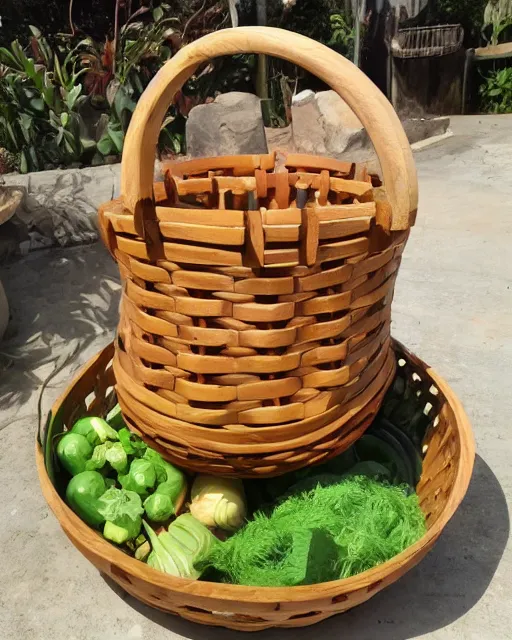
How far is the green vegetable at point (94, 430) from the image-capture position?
128 centimetres

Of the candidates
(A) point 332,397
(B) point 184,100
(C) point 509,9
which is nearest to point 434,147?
(B) point 184,100

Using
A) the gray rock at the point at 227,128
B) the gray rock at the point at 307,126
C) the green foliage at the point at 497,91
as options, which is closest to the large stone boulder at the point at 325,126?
the gray rock at the point at 307,126

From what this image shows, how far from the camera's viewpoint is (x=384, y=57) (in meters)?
7.37

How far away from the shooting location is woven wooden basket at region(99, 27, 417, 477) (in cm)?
95

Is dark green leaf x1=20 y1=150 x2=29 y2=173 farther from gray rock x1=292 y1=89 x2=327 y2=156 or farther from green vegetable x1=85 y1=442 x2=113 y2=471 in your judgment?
green vegetable x1=85 y1=442 x2=113 y2=471

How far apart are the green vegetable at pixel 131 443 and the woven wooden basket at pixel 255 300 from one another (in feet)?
0.43

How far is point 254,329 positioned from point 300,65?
43cm

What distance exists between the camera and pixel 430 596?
121 cm

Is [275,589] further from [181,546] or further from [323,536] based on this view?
[181,546]

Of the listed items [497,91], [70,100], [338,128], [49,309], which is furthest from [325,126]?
[497,91]

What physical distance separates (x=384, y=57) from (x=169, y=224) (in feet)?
23.9

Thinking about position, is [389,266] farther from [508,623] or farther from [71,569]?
[71,569]

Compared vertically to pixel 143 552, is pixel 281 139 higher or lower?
lower

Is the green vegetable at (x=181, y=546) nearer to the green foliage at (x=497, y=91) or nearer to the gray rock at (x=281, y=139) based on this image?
the gray rock at (x=281, y=139)
